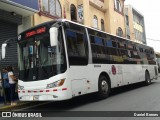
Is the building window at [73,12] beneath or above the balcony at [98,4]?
beneath

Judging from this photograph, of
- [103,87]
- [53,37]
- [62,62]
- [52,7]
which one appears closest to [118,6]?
[52,7]

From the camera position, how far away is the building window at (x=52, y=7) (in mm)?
16692

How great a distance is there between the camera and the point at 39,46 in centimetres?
880

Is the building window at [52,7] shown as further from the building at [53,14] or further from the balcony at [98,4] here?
the balcony at [98,4]

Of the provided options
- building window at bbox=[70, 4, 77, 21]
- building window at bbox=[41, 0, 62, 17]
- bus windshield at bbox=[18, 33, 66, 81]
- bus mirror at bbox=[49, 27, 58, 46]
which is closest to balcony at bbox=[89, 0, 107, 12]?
building window at bbox=[70, 4, 77, 21]

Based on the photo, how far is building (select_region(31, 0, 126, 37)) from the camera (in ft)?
55.0

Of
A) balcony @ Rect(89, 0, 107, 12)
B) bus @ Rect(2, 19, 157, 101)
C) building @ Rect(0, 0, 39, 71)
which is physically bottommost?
bus @ Rect(2, 19, 157, 101)

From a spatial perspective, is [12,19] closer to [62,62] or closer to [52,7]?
[52,7]

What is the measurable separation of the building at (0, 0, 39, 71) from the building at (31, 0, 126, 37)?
4.01 ft

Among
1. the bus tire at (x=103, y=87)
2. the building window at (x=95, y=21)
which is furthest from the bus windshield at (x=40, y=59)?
the building window at (x=95, y=21)

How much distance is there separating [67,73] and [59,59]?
55cm

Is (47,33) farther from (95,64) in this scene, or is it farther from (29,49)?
(95,64)

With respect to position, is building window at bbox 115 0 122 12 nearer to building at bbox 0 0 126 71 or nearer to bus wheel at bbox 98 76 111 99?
building at bbox 0 0 126 71

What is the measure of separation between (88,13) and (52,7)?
496 centimetres
